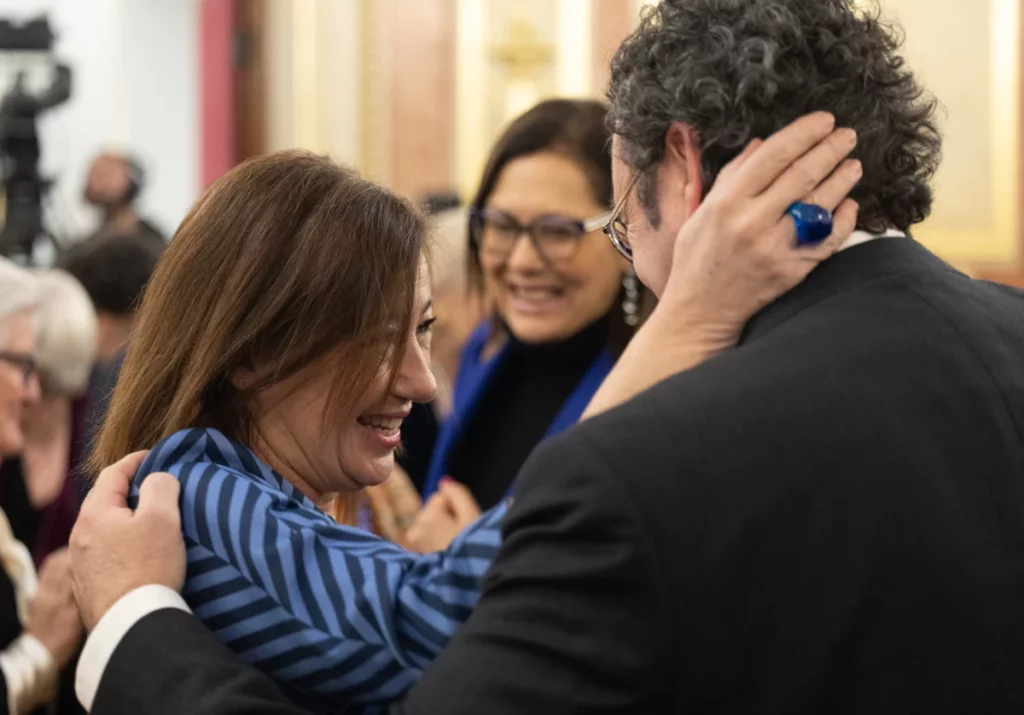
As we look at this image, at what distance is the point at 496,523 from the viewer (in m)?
1.26

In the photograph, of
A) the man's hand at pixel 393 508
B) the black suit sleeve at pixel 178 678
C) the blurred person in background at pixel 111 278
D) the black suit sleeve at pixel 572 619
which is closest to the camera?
the black suit sleeve at pixel 572 619

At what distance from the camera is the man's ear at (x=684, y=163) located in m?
1.28

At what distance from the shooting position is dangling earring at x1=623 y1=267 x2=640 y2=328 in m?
2.46

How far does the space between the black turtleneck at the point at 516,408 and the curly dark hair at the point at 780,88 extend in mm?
1211

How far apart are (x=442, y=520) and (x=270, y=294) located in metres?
0.89

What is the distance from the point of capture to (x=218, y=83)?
8.61 metres

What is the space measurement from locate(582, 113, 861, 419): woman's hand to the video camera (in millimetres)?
6081

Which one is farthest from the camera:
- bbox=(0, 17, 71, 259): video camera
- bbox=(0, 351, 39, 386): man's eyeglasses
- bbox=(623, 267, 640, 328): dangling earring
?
bbox=(0, 17, 71, 259): video camera

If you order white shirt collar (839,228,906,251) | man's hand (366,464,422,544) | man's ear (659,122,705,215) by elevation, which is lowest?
man's hand (366,464,422,544)

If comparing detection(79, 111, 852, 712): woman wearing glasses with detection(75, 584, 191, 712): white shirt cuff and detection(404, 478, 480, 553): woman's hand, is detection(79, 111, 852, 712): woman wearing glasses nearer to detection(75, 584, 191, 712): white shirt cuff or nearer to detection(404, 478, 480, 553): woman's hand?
detection(75, 584, 191, 712): white shirt cuff

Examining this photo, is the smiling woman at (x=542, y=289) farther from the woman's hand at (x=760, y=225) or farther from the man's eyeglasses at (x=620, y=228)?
the woman's hand at (x=760, y=225)

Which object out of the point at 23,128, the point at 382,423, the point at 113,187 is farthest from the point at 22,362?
the point at 23,128

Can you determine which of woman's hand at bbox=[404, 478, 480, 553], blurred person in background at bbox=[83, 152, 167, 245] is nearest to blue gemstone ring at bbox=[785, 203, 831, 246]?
woman's hand at bbox=[404, 478, 480, 553]

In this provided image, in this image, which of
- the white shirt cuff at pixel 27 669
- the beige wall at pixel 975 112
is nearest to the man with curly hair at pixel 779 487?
the white shirt cuff at pixel 27 669
